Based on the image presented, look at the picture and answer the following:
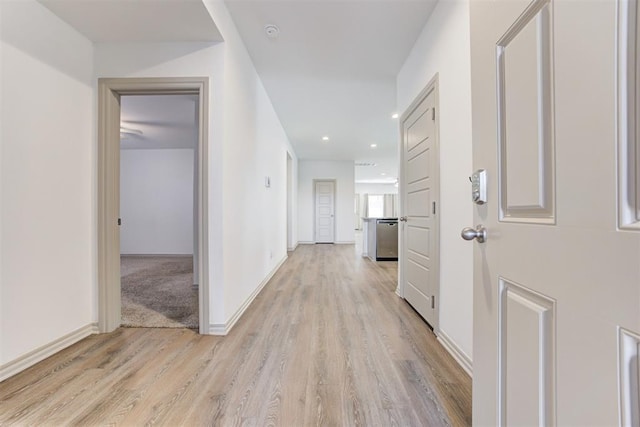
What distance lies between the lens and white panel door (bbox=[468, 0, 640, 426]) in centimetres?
43

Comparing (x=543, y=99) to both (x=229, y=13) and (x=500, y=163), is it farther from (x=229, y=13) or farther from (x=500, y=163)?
(x=229, y=13)

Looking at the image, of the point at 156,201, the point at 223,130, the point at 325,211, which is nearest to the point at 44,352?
the point at 223,130

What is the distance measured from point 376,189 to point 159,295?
1310 centimetres

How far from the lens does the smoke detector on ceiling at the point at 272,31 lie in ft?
7.84

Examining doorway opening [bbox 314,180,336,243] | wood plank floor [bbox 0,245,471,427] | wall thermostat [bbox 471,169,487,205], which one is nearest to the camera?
wall thermostat [bbox 471,169,487,205]

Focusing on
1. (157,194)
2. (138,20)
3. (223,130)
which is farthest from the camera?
(157,194)

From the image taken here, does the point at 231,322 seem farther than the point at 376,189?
No

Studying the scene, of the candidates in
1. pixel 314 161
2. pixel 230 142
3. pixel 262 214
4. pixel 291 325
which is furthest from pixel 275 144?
pixel 314 161

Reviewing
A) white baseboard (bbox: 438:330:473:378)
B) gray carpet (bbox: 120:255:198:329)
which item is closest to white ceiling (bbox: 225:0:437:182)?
white baseboard (bbox: 438:330:473:378)

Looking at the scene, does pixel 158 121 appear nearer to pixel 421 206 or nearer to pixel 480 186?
pixel 421 206

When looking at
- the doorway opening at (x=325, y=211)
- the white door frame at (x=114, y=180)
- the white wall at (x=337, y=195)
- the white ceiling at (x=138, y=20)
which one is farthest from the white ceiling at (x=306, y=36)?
the doorway opening at (x=325, y=211)

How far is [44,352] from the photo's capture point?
5.83ft

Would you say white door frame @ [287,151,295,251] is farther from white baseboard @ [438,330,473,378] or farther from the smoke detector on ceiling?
white baseboard @ [438,330,473,378]

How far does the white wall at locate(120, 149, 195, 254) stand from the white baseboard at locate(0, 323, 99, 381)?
13.4ft
